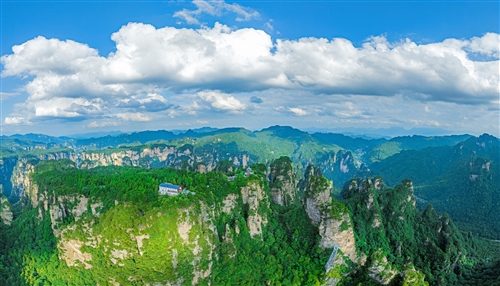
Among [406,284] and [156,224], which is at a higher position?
[156,224]

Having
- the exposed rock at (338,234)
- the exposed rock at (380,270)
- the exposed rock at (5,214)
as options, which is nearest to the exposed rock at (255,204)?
the exposed rock at (338,234)

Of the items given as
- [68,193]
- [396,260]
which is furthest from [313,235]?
[68,193]

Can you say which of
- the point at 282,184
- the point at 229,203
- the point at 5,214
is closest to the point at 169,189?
the point at 229,203

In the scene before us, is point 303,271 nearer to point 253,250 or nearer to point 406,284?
point 253,250

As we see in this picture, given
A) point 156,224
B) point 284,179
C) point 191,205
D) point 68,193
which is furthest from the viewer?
point 284,179

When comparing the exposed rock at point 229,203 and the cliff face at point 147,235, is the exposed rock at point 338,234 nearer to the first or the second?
the cliff face at point 147,235

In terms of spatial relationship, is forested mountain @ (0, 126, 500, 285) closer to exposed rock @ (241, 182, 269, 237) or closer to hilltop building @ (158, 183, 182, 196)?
exposed rock @ (241, 182, 269, 237)

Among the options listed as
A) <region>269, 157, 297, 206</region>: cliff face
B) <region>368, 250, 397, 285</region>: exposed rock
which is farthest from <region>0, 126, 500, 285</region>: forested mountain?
<region>269, 157, 297, 206</region>: cliff face
